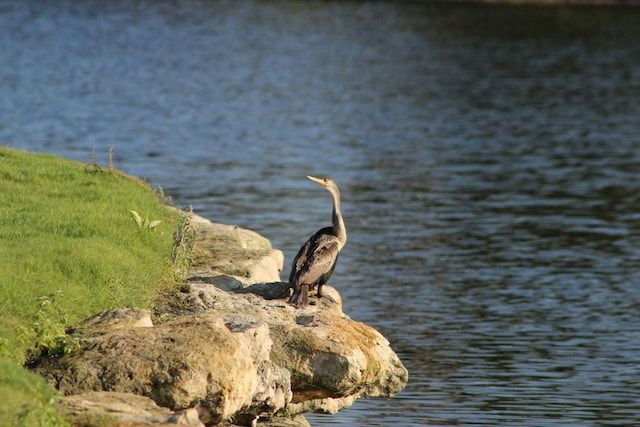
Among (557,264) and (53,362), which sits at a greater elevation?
(53,362)

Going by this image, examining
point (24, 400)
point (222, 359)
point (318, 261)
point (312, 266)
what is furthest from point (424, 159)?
point (24, 400)

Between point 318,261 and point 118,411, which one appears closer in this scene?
point 118,411

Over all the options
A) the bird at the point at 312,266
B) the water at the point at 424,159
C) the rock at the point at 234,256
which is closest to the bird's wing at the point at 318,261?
the bird at the point at 312,266

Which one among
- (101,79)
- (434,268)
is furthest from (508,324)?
(101,79)

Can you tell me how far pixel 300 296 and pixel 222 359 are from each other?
129 inches

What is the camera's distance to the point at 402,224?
1158 inches

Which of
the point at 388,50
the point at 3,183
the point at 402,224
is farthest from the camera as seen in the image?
the point at 388,50

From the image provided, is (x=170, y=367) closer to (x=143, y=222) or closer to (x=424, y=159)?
(x=143, y=222)

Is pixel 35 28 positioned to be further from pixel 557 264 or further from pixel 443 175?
pixel 557 264

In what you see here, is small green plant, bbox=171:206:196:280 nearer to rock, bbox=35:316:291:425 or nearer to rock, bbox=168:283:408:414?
rock, bbox=168:283:408:414

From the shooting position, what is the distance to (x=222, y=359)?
10.8 m

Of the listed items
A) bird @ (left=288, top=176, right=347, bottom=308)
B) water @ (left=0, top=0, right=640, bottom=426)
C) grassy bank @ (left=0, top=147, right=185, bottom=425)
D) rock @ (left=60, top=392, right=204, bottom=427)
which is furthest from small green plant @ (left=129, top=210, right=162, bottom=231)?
rock @ (left=60, top=392, right=204, bottom=427)

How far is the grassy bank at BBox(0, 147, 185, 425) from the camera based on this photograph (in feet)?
35.6

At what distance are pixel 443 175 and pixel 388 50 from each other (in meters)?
39.0
